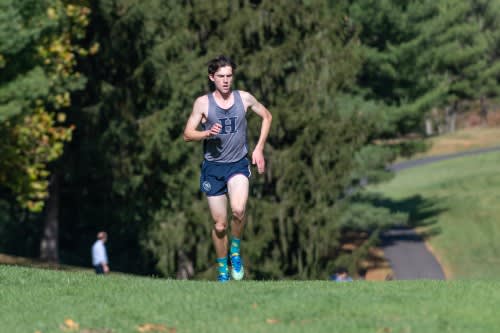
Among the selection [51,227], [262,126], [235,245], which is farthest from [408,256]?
[262,126]

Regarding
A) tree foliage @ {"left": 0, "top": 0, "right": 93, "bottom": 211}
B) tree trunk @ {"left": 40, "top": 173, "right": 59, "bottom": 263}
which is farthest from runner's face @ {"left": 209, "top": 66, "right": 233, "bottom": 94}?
tree trunk @ {"left": 40, "top": 173, "right": 59, "bottom": 263}

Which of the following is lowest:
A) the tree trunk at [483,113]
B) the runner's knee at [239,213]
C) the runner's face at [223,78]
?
the runner's knee at [239,213]

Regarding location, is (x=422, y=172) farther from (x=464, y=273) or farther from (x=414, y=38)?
(x=464, y=273)

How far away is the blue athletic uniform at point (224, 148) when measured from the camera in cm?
1173

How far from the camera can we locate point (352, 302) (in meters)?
9.70

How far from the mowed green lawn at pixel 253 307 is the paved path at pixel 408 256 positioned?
113 ft

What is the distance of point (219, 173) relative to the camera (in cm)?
1208

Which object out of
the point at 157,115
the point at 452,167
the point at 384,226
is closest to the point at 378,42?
the point at 384,226

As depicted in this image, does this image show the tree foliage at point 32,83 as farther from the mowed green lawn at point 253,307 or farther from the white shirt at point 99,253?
the mowed green lawn at point 253,307

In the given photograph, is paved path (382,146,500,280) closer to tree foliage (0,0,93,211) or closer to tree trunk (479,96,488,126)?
tree foliage (0,0,93,211)

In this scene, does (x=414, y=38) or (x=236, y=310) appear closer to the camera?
(x=236, y=310)

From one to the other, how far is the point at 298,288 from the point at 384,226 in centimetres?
4223

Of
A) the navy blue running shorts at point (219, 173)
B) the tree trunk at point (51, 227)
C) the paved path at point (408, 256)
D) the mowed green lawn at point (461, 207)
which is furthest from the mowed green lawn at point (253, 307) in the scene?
the mowed green lawn at point (461, 207)

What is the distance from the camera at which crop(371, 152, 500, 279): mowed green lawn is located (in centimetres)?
5316
